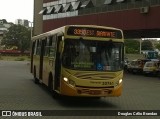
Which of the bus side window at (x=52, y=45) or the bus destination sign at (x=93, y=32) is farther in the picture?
the bus side window at (x=52, y=45)

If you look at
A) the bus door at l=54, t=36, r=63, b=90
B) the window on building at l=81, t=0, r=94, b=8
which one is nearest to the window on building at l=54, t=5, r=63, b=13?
the window on building at l=81, t=0, r=94, b=8

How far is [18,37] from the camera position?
464 ft

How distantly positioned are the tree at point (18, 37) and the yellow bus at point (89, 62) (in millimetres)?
123775

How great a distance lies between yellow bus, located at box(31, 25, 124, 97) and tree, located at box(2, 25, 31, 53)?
12378cm

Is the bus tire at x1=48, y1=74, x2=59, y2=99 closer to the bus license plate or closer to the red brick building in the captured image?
the bus license plate

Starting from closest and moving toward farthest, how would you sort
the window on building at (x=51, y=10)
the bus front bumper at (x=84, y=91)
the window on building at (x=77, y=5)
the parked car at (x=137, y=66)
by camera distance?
the bus front bumper at (x=84, y=91) < the parked car at (x=137, y=66) < the window on building at (x=77, y=5) < the window on building at (x=51, y=10)

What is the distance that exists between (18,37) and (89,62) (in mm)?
127729

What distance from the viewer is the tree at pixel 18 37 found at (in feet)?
460

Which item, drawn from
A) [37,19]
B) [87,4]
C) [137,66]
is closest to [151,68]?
[137,66]

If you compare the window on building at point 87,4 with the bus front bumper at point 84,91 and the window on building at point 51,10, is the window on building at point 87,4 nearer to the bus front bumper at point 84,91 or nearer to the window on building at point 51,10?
the window on building at point 51,10

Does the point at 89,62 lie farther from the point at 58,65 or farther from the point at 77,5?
the point at 77,5

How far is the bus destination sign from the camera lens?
Result: 15.8 meters

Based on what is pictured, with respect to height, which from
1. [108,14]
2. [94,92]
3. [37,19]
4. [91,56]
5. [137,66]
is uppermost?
[37,19]

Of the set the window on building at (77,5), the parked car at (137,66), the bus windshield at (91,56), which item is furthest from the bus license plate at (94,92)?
the window on building at (77,5)
